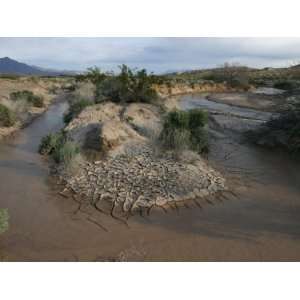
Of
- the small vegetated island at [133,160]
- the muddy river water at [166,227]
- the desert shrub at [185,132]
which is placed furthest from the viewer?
the desert shrub at [185,132]

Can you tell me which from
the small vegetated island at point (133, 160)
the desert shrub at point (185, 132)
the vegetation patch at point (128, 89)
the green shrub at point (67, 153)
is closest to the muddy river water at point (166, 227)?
the small vegetated island at point (133, 160)

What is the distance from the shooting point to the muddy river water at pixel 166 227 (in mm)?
5133

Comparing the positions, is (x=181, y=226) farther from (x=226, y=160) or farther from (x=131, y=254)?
(x=226, y=160)

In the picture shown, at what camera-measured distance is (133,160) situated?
8742 millimetres

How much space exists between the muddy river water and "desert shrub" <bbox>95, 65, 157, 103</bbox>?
8.64 m

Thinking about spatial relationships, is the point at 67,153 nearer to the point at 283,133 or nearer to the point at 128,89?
the point at 283,133

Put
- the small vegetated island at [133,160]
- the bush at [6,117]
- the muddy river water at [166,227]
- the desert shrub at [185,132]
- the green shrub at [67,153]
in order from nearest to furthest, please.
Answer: the muddy river water at [166,227] < the small vegetated island at [133,160] < the green shrub at [67,153] < the desert shrub at [185,132] < the bush at [6,117]

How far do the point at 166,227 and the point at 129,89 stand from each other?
1169 centimetres

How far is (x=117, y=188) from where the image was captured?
729 centimetres

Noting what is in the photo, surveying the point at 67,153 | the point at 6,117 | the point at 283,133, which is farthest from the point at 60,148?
the point at 283,133

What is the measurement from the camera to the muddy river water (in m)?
5.13

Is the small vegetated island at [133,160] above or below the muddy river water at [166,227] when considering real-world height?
above

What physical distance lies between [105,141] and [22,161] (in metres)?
2.51

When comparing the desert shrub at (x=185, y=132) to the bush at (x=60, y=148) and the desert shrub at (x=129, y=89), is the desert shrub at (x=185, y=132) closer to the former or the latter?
the bush at (x=60, y=148)
